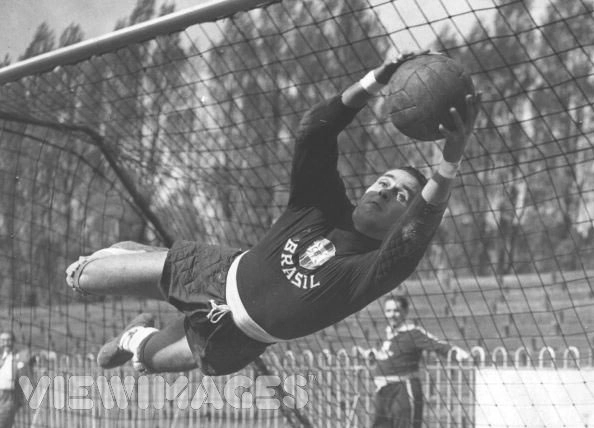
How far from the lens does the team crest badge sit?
4.57 metres

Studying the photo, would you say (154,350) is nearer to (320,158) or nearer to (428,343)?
(320,158)

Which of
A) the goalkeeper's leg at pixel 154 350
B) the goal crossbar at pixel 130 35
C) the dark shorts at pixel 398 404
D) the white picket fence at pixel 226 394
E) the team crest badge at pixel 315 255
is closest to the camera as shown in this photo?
the team crest badge at pixel 315 255

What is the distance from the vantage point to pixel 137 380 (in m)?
10.4

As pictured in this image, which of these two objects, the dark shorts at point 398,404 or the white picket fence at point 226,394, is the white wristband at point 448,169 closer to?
the dark shorts at point 398,404

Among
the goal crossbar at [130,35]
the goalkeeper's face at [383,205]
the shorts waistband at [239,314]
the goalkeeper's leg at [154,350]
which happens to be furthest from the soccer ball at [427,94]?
the goalkeeper's leg at [154,350]

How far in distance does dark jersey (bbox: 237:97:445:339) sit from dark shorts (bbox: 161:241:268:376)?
17 centimetres

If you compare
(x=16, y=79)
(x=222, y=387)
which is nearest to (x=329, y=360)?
(x=222, y=387)

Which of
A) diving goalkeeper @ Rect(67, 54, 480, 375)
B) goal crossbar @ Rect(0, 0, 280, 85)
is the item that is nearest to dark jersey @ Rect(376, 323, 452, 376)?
diving goalkeeper @ Rect(67, 54, 480, 375)

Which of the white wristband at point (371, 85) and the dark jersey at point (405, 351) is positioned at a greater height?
the white wristband at point (371, 85)

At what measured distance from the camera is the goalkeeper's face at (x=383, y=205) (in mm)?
4578

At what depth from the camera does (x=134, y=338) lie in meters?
5.18

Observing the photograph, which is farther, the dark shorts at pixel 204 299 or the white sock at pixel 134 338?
the white sock at pixel 134 338

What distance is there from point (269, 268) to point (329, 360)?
17.4 feet

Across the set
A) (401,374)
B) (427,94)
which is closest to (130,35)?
(427,94)
